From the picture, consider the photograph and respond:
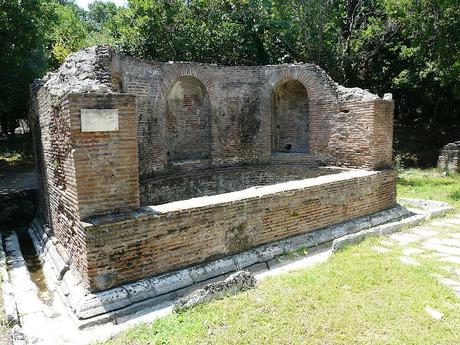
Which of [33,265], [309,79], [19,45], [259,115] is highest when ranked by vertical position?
[19,45]

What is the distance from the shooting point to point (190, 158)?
11.9 metres

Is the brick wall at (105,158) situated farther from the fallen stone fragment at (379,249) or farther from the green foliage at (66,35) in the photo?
the green foliage at (66,35)

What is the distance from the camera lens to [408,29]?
1434cm

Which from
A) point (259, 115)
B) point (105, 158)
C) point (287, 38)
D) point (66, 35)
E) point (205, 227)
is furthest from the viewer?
point (66, 35)

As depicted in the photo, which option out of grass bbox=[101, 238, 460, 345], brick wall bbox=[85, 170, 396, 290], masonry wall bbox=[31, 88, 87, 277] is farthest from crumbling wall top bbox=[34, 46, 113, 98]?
grass bbox=[101, 238, 460, 345]

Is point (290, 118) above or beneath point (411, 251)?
above

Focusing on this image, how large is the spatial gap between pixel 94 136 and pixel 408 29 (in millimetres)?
13346

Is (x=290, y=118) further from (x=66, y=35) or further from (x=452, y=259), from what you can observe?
(x=66, y=35)

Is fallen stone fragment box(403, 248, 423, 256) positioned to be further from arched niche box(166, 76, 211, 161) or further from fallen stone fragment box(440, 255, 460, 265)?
arched niche box(166, 76, 211, 161)

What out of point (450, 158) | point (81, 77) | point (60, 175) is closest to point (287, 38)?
point (450, 158)

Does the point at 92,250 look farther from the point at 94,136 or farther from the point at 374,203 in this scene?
the point at 374,203

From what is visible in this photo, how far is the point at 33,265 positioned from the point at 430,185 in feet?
36.9

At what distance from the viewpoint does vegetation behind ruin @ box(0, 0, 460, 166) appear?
555 inches

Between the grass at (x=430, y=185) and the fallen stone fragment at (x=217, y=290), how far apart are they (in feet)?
22.3
